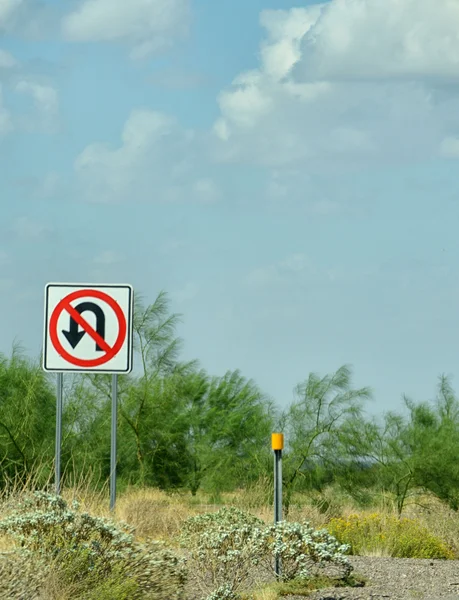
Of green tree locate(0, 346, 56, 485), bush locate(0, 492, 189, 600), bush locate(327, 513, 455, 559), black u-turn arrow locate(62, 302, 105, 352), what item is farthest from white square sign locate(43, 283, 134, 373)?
green tree locate(0, 346, 56, 485)

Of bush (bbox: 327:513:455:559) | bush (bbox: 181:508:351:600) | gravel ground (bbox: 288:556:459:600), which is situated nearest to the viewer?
bush (bbox: 181:508:351:600)

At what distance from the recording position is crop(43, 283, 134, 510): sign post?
1364 centimetres

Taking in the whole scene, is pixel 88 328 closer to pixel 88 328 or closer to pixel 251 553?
pixel 88 328

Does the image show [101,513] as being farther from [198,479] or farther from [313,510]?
[198,479]

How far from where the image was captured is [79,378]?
29.0m

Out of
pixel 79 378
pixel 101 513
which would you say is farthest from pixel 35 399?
pixel 101 513

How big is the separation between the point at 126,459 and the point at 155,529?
10473 mm

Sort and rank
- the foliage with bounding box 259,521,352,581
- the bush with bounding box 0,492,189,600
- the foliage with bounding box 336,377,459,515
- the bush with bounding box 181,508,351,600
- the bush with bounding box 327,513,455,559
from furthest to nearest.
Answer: the foliage with bounding box 336,377,459,515
the bush with bounding box 327,513,455,559
the foliage with bounding box 259,521,352,581
the bush with bounding box 181,508,351,600
the bush with bounding box 0,492,189,600

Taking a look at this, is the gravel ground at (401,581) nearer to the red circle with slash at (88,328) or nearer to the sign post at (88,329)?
the sign post at (88,329)

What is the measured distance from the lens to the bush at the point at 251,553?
38.0 feet

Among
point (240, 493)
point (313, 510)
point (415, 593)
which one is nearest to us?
point (415, 593)

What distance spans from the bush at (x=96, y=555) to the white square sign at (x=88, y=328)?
8.31 ft

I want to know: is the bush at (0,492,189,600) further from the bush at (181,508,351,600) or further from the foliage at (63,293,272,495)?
the foliage at (63,293,272,495)

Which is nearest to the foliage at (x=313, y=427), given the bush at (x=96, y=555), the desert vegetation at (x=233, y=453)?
the desert vegetation at (x=233, y=453)
